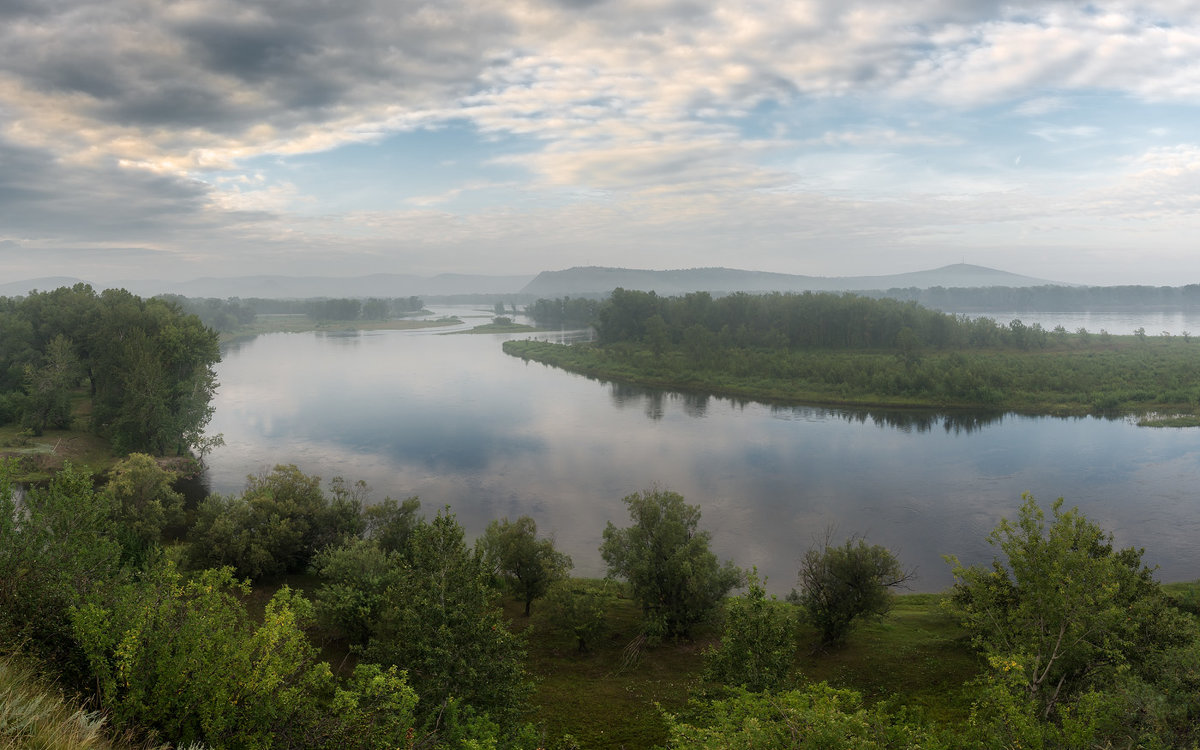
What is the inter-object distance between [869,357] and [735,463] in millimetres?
51945

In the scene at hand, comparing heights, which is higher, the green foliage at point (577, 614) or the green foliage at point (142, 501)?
the green foliage at point (142, 501)

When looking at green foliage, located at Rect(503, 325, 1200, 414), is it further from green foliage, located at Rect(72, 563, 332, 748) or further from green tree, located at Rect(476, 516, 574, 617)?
green foliage, located at Rect(72, 563, 332, 748)

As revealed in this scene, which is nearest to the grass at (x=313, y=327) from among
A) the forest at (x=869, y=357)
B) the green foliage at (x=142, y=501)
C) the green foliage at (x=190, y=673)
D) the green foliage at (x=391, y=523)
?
the forest at (x=869, y=357)

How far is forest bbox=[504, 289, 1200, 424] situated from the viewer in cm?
6956

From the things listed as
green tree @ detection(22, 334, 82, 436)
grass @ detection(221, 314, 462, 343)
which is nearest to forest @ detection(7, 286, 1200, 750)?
green tree @ detection(22, 334, 82, 436)

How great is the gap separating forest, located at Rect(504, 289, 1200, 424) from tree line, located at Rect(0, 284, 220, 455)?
2101 inches

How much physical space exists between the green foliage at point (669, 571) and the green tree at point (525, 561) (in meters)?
2.63

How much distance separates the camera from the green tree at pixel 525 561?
26062 mm

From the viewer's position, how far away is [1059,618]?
13.5 metres

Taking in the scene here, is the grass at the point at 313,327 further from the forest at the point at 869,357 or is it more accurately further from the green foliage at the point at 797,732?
the green foliage at the point at 797,732

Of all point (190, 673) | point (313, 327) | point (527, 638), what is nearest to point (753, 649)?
point (527, 638)

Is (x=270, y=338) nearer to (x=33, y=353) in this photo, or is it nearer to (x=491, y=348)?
(x=491, y=348)

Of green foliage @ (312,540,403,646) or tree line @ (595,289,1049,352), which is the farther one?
tree line @ (595,289,1049,352)

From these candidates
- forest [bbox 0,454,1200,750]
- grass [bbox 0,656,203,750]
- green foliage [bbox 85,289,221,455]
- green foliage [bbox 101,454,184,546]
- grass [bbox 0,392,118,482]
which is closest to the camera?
grass [bbox 0,656,203,750]
